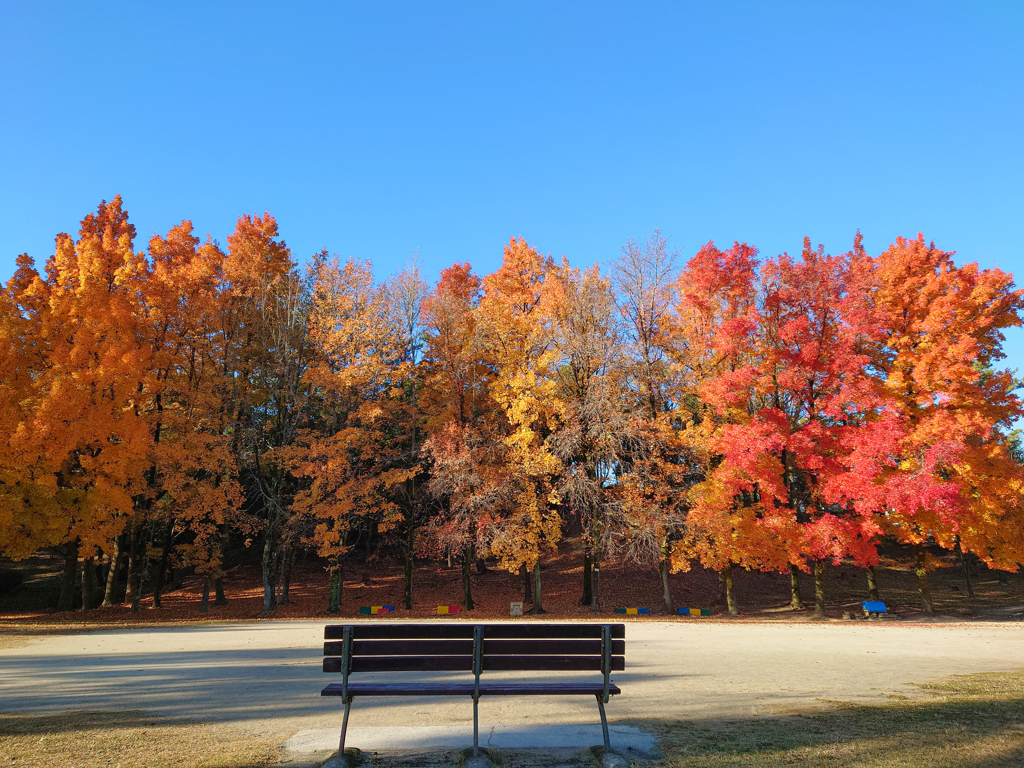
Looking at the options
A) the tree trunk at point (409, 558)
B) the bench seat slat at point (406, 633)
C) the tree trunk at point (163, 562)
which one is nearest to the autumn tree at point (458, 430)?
the tree trunk at point (409, 558)

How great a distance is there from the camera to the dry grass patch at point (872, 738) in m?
4.75

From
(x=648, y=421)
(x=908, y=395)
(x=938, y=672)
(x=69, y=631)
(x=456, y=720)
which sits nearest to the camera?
(x=456, y=720)

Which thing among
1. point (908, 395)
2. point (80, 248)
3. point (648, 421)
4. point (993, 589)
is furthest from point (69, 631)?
point (993, 589)

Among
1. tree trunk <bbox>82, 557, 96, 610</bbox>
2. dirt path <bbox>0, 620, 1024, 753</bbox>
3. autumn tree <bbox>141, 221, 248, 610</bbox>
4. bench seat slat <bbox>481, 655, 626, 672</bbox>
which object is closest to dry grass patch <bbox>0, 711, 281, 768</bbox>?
dirt path <bbox>0, 620, 1024, 753</bbox>

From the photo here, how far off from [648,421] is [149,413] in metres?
20.1

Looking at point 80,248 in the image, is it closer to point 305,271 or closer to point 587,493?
point 305,271

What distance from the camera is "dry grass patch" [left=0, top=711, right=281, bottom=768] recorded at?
5043 mm

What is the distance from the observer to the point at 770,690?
802 cm

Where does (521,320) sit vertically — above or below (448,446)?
above

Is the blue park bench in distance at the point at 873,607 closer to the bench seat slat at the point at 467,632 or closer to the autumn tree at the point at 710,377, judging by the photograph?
the autumn tree at the point at 710,377

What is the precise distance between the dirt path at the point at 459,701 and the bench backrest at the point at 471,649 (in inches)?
41.3

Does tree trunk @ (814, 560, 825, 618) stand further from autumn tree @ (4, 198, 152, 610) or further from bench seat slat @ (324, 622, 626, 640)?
autumn tree @ (4, 198, 152, 610)

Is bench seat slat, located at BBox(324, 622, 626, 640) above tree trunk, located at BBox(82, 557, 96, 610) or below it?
above

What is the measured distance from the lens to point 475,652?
18.7ft
